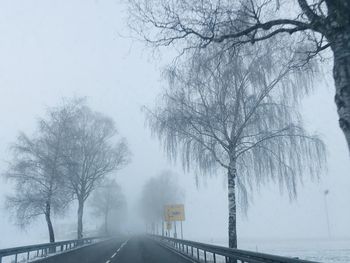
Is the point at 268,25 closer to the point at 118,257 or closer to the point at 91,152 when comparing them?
the point at 118,257

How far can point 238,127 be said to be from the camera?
1581 cm

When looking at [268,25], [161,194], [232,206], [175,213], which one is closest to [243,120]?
[232,206]

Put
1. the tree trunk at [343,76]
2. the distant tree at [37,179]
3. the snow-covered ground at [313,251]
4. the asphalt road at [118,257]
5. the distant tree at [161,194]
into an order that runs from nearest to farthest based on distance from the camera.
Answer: the tree trunk at [343,76] < the asphalt road at [118,257] < the snow-covered ground at [313,251] < the distant tree at [37,179] < the distant tree at [161,194]

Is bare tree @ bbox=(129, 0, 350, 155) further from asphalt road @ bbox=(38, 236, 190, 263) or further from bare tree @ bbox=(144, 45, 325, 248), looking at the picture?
asphalt road @ bbox=(38, 236, 190, 263)

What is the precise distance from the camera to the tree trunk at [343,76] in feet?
20.5

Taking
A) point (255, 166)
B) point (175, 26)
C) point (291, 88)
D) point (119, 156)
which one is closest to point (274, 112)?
point (291, 88)

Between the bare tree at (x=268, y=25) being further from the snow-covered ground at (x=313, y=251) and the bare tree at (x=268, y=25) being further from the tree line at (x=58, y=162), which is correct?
the tree line at (x=58, y=162)

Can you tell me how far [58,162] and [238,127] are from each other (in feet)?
60.7

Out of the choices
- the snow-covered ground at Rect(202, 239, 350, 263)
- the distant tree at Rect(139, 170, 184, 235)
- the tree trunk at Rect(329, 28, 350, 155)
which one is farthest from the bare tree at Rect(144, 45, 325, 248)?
the distant tree at Rect(139, 170, 184, 235)

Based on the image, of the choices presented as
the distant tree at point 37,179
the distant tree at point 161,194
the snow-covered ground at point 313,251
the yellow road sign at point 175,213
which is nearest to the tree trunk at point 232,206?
the snow-covered ground at point 313,251

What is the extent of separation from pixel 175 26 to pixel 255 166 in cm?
926

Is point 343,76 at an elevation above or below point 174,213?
above

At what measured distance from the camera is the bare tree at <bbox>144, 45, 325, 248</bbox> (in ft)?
47.7

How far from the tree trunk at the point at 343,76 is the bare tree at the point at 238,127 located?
7.19 metres
